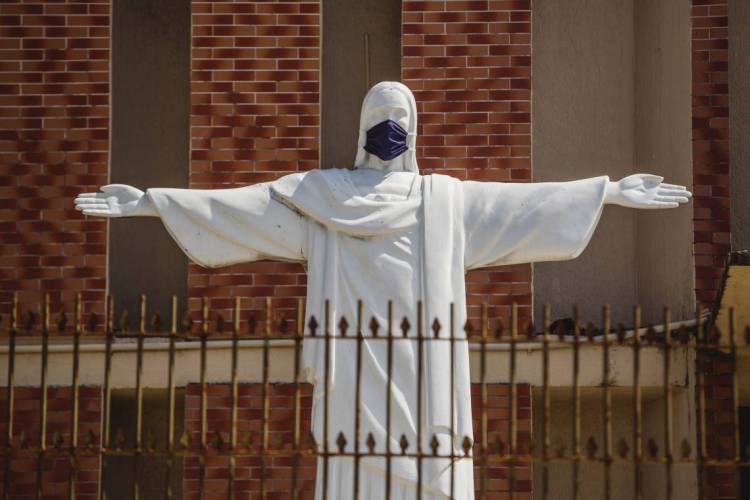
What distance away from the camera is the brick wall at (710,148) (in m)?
11.9

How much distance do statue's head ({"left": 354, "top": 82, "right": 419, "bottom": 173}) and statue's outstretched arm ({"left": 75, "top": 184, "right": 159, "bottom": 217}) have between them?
1160 millimetres

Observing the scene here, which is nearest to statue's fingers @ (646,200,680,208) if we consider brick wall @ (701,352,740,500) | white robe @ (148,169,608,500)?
white robe @ (148,169,608,500)

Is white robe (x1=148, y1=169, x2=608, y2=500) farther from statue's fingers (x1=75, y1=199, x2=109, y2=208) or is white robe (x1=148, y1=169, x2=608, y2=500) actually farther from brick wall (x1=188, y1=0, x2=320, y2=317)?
brick wall (x1=188, y1=0, x2=320, y2=317)

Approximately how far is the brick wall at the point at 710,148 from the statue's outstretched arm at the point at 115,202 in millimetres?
3840

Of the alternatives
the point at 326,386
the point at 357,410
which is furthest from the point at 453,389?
the point at 326,386

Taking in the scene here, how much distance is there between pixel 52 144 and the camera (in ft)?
39.7

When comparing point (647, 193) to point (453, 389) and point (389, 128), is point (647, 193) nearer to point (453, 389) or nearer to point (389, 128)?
point (389, 128)

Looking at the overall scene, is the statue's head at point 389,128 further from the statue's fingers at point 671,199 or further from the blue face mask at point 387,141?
the statue's fingers at point 671,199

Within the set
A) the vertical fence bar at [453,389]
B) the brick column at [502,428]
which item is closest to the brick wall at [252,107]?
the brick column at [502,428]

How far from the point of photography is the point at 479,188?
32.1 ft

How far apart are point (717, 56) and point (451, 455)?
4300 millimetres

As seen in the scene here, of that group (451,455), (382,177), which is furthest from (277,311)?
(451,455)

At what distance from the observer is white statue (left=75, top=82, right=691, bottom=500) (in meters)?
9.28

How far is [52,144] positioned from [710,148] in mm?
4163
